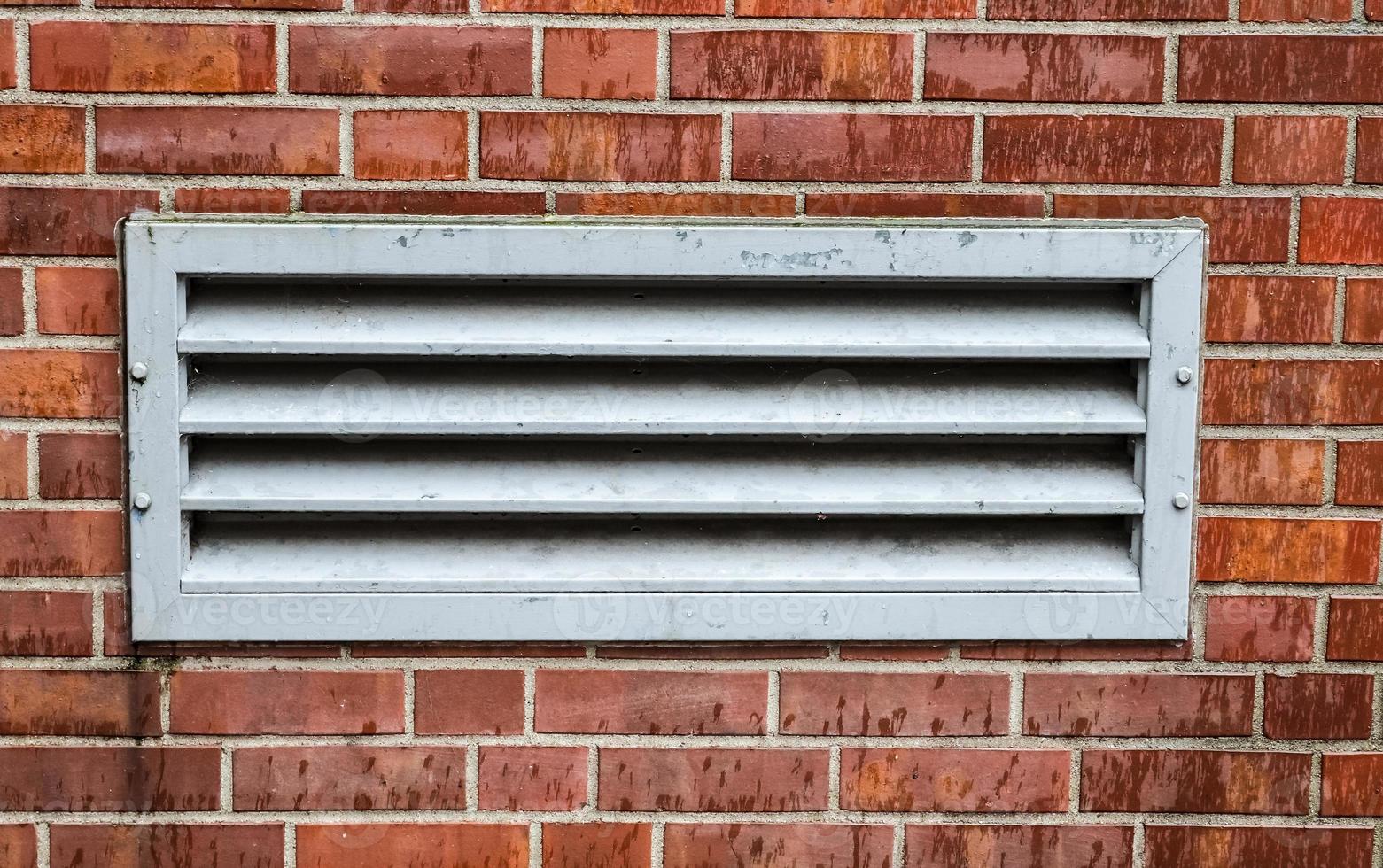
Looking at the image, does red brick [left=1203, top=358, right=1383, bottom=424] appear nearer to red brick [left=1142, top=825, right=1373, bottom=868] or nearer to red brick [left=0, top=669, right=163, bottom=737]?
red brick [left=1142, top=825, right=1373, bottom=868]

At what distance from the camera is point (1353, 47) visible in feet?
4.77

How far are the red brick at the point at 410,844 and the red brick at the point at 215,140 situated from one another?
937 mm

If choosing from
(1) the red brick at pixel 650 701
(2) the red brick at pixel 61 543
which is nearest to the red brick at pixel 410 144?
(2) the red brick at pixel 61 543

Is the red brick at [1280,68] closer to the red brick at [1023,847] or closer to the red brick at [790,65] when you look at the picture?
the red brick at [790,65]

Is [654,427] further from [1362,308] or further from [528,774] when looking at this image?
[1362,308]

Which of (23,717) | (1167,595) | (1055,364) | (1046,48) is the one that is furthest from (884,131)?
(23,717)

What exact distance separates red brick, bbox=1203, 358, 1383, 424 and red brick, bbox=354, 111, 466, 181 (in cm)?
110

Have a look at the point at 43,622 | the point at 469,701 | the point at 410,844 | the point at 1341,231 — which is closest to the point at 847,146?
the point at 1341,231

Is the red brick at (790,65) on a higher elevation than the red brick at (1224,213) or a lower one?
higher

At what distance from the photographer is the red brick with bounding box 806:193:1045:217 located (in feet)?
4.82

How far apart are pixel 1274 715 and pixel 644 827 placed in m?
0.93

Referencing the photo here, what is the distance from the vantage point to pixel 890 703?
1512mm

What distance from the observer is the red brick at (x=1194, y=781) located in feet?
4.99

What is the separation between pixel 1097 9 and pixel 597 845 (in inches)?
53.9
